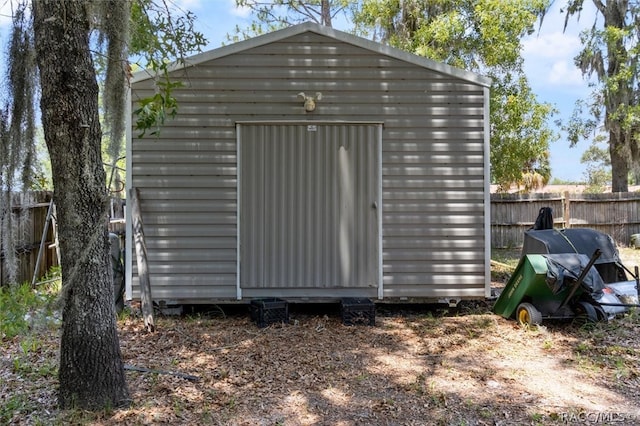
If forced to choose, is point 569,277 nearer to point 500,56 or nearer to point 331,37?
point 331,37

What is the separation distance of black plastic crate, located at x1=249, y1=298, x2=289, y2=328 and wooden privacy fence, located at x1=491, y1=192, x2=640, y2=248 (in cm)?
765

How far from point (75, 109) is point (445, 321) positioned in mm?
4021

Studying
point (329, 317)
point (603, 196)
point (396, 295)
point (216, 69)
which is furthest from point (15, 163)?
point (603, 196)

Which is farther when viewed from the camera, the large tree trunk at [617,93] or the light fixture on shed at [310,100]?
the large tree trunk at [617,93]

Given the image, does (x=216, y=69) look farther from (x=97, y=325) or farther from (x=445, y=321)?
(x=445, y=321)

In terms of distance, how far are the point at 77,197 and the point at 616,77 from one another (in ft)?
42.7

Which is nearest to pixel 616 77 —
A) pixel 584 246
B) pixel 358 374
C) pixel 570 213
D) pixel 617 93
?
pixel 617 93

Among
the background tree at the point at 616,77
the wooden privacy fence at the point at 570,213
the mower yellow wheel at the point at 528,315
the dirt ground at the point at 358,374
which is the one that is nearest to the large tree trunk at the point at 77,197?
the dirt ground at the point at 358,374

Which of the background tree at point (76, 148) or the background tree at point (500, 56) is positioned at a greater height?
the background tree at point (500, 56)

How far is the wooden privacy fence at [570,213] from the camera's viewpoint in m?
11.2

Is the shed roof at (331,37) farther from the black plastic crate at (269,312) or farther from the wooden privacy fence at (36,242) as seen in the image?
the wooden privacy fence at (36,242)

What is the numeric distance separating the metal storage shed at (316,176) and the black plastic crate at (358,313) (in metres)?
0.29

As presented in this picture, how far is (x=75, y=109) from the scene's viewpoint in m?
2.77

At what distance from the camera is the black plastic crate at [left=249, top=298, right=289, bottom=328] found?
4.90 meters
